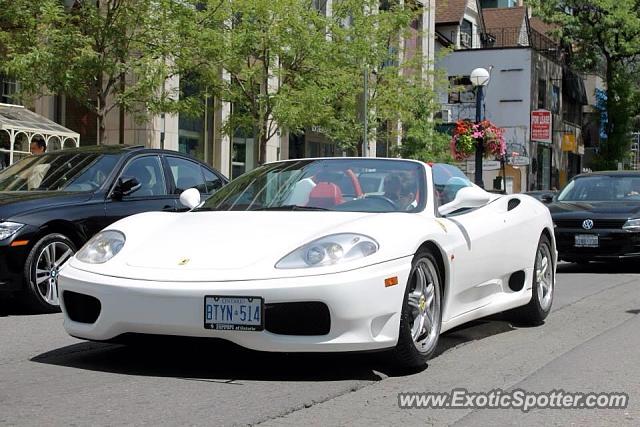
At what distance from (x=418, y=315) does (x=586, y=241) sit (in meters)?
8.02

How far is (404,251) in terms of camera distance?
5676 mm

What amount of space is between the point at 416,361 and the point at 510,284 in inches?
79.5

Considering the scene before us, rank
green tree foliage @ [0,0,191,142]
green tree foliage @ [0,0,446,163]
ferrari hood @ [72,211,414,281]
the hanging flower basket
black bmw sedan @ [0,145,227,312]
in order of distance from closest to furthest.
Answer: ferrari hood @ [72,211,414,281] → black bmw sedan @ [0,145,227,312] → green tree foliage @ [0,0,191,142] → green tree foliage @ [0,0,446,163] → the hanging flower basket

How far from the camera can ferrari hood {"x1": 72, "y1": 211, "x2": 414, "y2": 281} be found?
17.5ft

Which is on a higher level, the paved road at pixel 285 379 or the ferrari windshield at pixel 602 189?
the ferrari windshield at pixel 602 189

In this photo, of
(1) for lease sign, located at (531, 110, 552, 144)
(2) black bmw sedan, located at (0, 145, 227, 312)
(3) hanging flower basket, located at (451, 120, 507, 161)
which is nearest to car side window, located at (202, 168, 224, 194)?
(2) black bmw sedan, located at (0, 145, 227, 312)

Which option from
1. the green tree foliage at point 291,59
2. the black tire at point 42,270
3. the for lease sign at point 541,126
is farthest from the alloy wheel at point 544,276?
the for lease sign at point 541,126

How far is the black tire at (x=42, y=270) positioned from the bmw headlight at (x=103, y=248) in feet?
8.46

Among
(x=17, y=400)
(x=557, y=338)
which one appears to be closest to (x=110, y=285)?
(x=17, y=400)

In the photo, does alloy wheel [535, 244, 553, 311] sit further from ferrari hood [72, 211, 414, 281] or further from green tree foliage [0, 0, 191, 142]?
green tree foliage [0, 0, 191, 142]

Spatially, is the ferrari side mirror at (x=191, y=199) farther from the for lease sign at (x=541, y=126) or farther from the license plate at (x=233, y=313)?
the for lease sign at (x=541, y=126)

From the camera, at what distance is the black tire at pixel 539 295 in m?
7.98

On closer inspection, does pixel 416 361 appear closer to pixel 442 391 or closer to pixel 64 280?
pixel 442 391

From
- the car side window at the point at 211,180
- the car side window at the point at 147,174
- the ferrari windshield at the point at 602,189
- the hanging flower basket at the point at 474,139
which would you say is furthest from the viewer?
the hanging flower basket at the point at 474,139
